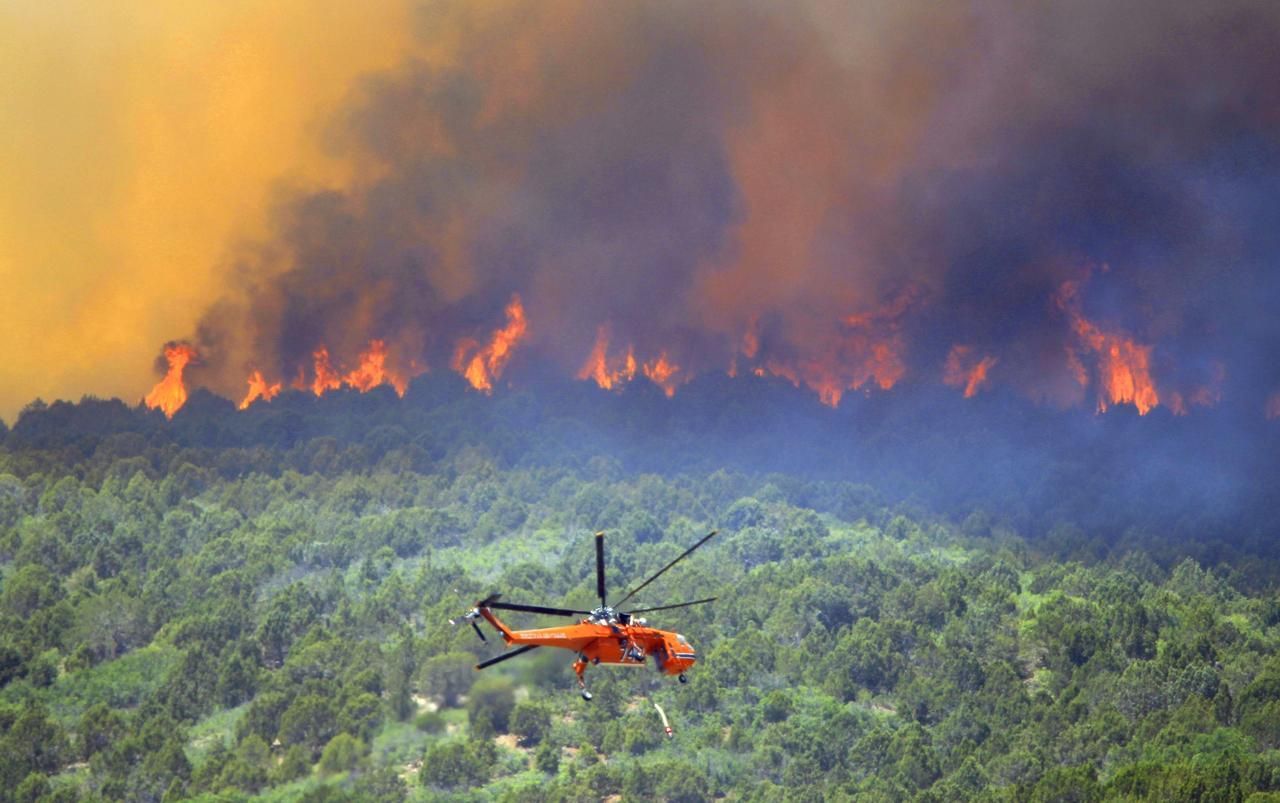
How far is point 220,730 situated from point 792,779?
50955mm

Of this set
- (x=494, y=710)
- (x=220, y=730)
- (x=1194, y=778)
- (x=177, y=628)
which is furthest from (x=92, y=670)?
(x=1194, y=778)

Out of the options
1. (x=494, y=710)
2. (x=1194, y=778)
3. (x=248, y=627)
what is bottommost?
(x=1194, y=778)

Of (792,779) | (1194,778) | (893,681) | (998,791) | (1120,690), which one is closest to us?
(1194,778)

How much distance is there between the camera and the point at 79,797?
154500 millimetres

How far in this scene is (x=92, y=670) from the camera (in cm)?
18650

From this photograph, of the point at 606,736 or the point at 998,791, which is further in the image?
the point at 606,736

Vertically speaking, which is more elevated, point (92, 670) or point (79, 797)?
point (92, 670)

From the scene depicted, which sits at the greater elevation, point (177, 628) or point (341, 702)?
point (177, 628)

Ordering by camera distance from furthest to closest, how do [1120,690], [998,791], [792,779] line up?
[1120,690] → [792,779] → [998,791]

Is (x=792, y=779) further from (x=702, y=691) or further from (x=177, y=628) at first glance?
(x=177, y=628)

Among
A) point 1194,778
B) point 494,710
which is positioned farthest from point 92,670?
point 1194,778

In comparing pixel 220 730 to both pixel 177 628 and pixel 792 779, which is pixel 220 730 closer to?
pixel 177 628

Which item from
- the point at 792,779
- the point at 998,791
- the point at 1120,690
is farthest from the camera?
the point at 1120,690

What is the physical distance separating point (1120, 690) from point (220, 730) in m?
82.5
